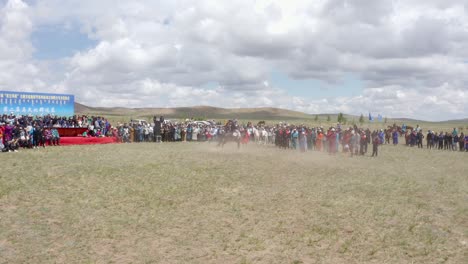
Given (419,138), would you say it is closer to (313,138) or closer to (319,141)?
(313,138)

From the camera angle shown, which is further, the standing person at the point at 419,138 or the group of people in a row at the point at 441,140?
the standing person at the point at 419,138

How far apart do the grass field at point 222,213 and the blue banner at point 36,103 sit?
14049 mm

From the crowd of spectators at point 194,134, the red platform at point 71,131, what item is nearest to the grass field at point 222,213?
the crowd of spectators at point 194,134

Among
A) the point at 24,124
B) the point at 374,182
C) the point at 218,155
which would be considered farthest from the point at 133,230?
the point at 24,124

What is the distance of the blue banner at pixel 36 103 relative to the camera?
32.3 metres

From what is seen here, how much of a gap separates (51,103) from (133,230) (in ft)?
90.7

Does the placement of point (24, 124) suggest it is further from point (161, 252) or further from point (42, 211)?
point (161, 252)

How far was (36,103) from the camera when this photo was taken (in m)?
→ 33.8

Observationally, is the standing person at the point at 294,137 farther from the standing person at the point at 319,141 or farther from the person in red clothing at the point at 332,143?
the person in red clothing at the point at 332,143

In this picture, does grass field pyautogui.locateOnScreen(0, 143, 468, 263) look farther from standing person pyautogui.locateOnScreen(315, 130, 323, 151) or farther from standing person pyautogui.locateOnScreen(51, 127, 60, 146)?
standing person pyautogui.locateOnScreen(315, 130, 323, 151)

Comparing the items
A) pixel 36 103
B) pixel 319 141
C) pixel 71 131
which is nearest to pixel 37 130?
pixel 71 131

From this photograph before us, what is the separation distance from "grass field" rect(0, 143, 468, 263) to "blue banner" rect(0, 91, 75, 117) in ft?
46.1

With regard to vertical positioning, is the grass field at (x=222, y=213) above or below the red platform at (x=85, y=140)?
below

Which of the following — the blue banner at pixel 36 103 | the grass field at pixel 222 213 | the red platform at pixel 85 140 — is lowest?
the grass field at pixel 222 213
